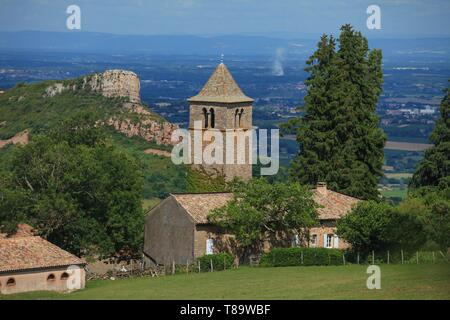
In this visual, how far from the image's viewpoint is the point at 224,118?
60.1 meters

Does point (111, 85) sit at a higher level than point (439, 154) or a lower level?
lower

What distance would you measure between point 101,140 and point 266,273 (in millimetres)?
16661

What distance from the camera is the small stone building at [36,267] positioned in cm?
4462

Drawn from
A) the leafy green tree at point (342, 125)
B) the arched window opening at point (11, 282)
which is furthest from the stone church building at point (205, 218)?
the arched window opening at point (11, 282)

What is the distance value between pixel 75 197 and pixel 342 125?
15518 mm

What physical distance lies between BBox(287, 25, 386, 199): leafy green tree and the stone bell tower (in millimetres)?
3269

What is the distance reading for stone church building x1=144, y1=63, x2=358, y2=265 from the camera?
51625mm

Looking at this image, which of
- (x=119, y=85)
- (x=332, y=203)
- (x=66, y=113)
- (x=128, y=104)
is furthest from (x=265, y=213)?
(x=119, y=85)

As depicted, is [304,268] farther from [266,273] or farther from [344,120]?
[344,120]

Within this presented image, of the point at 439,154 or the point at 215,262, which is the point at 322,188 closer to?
the point at 439,154

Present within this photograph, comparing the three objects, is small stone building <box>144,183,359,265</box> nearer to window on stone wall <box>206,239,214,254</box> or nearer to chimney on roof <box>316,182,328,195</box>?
window on stone wall <box>206,239,214,254</box>
